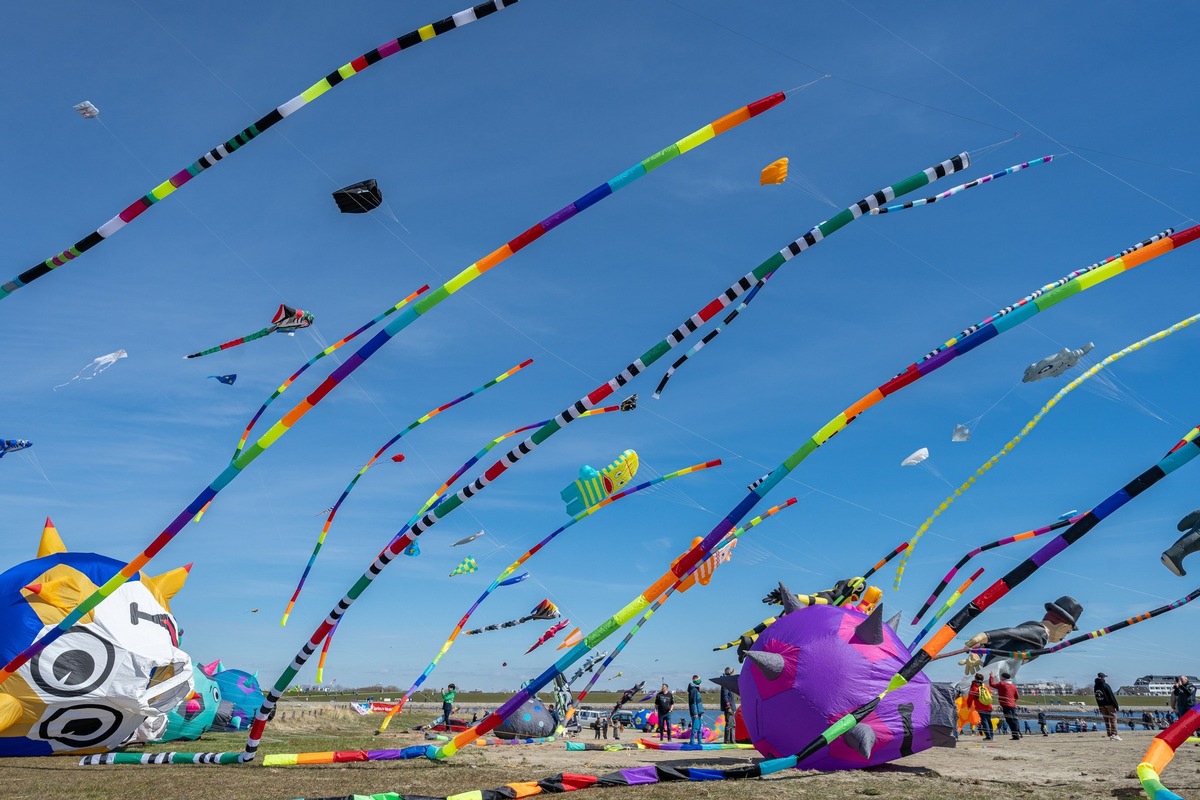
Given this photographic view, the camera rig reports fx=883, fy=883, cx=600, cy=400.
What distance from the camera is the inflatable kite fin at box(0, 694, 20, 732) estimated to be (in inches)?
580

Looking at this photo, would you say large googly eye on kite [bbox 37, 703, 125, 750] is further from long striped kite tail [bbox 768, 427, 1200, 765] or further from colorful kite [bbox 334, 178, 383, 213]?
long striped kite tail [bbox 768, 427, 1200, 765]

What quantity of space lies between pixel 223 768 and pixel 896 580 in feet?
47.4

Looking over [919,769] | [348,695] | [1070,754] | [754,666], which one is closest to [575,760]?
[754,666]

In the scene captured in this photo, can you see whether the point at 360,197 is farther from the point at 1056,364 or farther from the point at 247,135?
the point at 1056,364

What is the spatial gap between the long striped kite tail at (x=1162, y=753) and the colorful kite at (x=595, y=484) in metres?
12.5

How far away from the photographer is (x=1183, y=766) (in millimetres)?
12102

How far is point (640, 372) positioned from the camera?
41.5 ft

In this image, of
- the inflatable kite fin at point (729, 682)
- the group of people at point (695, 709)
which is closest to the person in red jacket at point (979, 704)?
the group of people at point (695, 709)

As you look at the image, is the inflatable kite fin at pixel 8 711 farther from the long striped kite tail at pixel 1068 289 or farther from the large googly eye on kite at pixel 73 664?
the long striped kite tail at pixel 1068 289

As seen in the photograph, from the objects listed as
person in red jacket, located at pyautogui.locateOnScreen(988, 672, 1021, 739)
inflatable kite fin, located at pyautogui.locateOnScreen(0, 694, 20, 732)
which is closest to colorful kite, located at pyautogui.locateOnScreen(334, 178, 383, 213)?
inflatable kite fin, located at pyautogui.locateOnScreen(0, 694, 20, 732)

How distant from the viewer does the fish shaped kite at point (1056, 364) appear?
17.2 metres

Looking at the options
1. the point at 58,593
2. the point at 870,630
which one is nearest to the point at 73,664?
the point at 58,593

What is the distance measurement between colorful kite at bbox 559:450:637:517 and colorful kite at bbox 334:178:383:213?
8.04 metres

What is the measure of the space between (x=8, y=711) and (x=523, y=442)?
10.1 m
